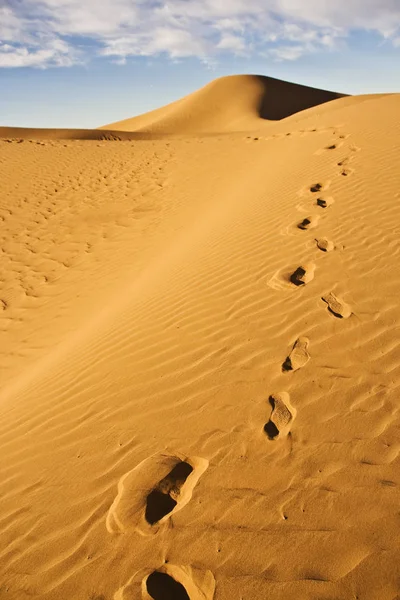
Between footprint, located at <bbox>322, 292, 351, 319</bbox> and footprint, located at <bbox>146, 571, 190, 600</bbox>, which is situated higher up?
footprint, located at <bbox>322, 292, 351, 319</bbox>

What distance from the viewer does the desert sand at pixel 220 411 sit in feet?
Result: 6.23

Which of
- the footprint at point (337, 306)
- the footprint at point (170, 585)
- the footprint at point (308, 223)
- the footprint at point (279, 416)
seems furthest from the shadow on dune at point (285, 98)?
the footprint at point (170, 585)

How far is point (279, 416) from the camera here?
101 inches

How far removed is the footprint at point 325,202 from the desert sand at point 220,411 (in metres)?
0.06

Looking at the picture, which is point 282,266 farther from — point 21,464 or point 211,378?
point 21,464

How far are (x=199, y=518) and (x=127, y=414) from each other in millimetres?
1010

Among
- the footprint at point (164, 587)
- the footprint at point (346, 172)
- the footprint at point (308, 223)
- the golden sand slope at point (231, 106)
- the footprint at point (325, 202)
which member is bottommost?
the footprint at point (164, 587)

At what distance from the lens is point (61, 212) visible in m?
10.1

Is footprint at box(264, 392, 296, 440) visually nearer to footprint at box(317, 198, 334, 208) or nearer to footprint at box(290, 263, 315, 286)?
footprint at box(290, 263, 315, 286)

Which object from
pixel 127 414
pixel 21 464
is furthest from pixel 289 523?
pixel 21 464

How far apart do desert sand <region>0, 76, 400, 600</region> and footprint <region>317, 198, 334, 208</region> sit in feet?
0.20

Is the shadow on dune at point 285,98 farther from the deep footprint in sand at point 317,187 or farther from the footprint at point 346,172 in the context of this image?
the deep footprint in sand at point 317,187

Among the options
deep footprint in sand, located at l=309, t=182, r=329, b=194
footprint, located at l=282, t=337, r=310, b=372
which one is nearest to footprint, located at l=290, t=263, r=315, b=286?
footprint, located at l=282, t=337, r=310, b=372

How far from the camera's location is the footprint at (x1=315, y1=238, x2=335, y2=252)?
442cm
